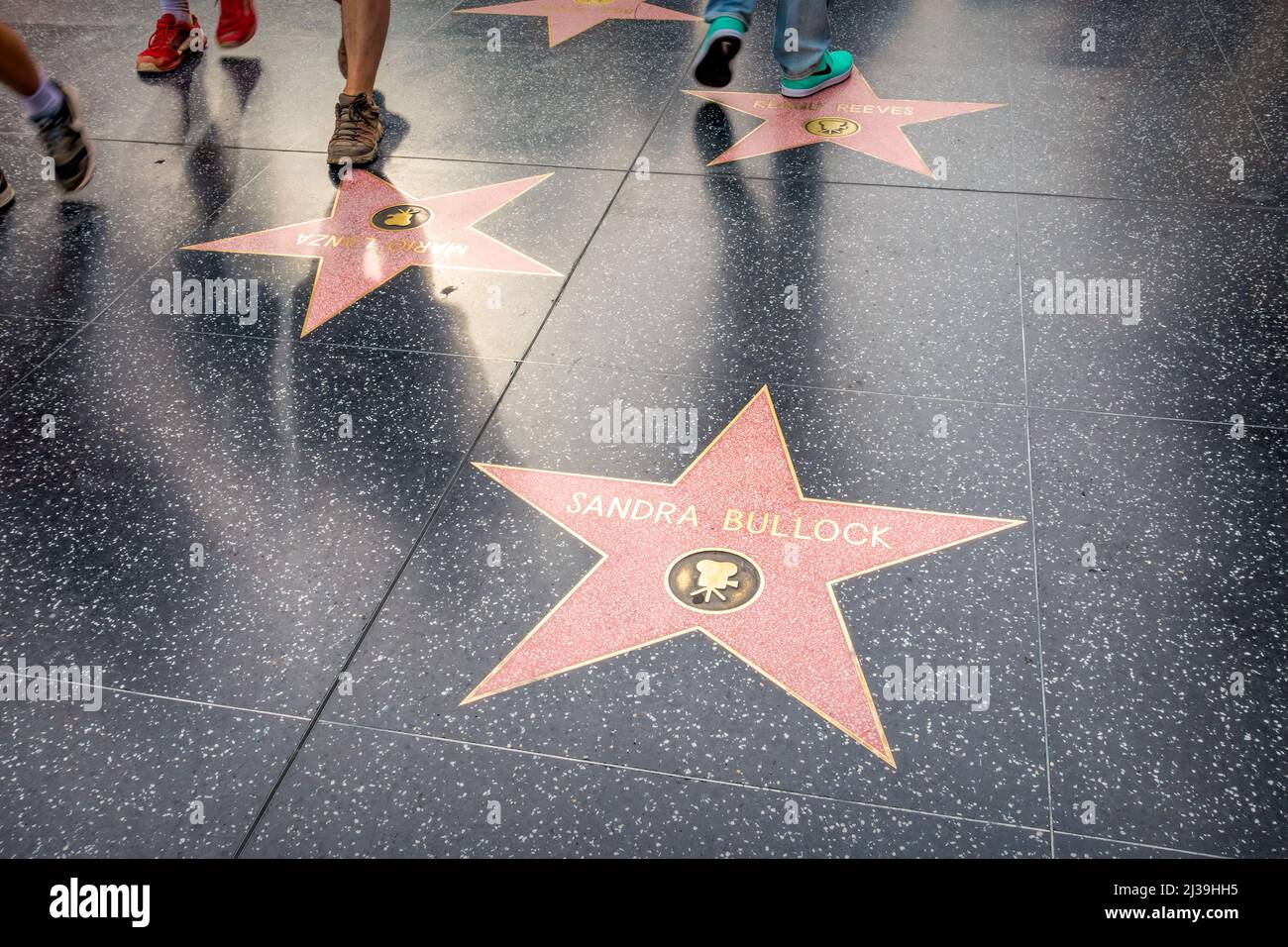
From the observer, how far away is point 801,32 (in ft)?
10.3

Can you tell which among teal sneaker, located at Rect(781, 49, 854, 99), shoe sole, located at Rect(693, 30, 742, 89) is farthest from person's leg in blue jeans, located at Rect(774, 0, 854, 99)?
shoe sole, located at Rect(693, 30, 742, 89)

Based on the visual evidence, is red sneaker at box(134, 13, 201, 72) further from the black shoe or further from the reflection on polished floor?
the black shoe

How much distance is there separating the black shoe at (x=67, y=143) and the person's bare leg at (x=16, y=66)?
0.26ft

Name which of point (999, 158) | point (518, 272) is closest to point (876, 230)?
point (999, 158)

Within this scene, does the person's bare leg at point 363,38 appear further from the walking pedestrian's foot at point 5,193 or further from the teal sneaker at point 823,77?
the teal sneaker at point 823,77

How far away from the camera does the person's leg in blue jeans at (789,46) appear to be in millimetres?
2996

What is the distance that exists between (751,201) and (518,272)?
686 millimetres

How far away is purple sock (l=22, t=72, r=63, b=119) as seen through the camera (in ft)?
8.39

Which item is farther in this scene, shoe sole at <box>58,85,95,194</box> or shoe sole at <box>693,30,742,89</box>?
shoe sole at <box>693,30,742,89</box>

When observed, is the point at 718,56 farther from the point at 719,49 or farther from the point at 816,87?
the point at 816,87

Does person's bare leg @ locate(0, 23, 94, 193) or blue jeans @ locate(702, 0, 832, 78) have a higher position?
blue jeans @ locate(702, 0, 832, 78)

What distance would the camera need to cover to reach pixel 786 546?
1656mm

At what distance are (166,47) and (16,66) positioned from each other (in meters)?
1.23

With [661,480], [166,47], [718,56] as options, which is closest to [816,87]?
[718,56]
